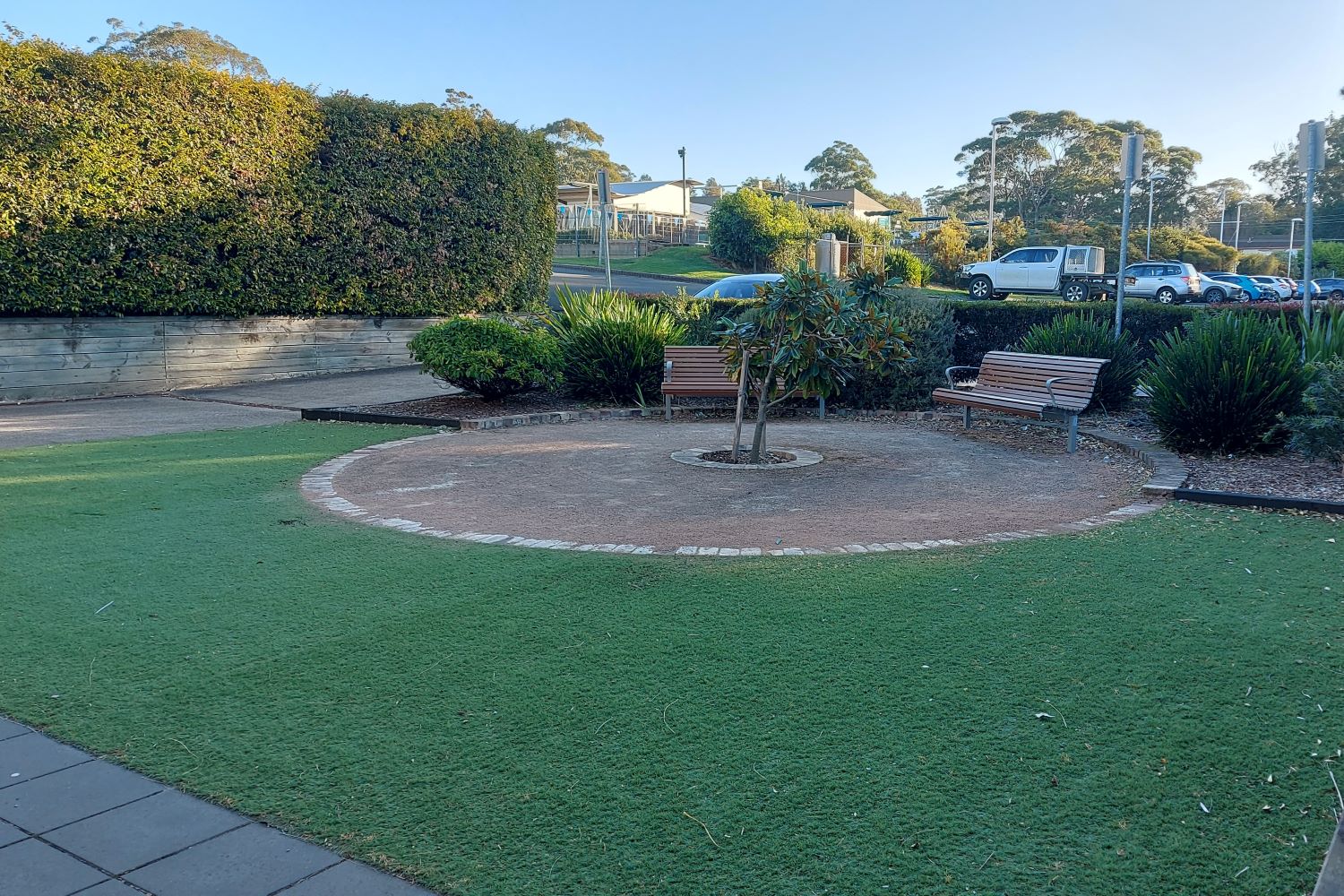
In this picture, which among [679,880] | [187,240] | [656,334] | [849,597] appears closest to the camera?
[679,880]

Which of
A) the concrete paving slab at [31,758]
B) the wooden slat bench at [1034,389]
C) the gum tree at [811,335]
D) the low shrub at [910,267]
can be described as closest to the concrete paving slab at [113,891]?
the concrete paving slab at [31,758]

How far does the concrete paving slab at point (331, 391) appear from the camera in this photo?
13.8 meters

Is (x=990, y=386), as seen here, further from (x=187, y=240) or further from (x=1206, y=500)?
(x=187, y=240)

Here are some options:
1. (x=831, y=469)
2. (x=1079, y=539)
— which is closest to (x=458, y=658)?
(x=1079, y=539)

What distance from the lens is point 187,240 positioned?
14.8 meters

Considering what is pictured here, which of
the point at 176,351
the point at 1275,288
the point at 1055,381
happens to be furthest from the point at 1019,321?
the point at 1275,288

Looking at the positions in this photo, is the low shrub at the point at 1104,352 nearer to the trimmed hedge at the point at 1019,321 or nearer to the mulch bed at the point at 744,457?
the trimmed hedge at the point at 1019,321

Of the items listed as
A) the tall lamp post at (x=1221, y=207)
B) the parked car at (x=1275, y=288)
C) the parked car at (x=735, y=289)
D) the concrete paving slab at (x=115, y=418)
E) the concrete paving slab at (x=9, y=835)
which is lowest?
the concrete paving slab at (x=9, y=835)

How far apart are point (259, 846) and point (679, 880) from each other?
115 cm

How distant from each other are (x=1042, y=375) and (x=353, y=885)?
900cm

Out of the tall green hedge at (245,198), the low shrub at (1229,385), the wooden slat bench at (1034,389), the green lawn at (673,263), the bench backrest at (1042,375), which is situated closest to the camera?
the low shrub at (1229,385)

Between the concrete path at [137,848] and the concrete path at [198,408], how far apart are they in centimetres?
852

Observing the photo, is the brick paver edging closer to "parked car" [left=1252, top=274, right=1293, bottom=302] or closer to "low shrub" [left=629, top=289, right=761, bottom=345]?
"low shrub" [left=629, top=289, right=761, bottom=345]

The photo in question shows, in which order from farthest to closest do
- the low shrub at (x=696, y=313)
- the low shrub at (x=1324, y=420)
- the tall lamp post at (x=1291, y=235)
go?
the tall lamp post at (x=1291, y=235) → the low shrub at (x=696, y=313) → the low shrub at (x=1324, y=420)
